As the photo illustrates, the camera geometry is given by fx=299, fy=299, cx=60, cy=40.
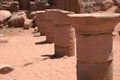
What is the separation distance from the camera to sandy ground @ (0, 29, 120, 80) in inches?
315

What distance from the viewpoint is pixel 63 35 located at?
10.0 metres

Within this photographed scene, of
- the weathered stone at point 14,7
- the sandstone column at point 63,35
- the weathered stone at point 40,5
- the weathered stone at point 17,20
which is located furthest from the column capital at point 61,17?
the weathered stone at point 14,7

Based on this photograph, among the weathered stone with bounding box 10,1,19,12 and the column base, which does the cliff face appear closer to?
the weathered stone with bounding box 10,1,19,12

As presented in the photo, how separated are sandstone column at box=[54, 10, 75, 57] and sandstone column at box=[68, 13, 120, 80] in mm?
4286

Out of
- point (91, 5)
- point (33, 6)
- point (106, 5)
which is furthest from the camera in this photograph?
point (33, 6)

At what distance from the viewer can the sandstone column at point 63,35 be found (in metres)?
9.93

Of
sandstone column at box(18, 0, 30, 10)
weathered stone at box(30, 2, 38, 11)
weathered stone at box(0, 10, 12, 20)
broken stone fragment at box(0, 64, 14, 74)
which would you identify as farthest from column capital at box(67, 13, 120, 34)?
sandstone column at box(18, 0, 30, 10)

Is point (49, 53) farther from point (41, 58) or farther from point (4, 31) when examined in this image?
point (4, 31)

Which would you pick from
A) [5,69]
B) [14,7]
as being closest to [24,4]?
[14,7]

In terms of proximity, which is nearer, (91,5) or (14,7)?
(91,5)

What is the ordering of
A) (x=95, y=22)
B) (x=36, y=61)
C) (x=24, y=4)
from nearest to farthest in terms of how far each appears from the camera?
(x=95, y=22) < (x=36, y=61) < (x=24, y=4)

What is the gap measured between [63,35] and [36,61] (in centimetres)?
125

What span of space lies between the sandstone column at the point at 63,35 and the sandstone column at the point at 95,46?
14.1 ft

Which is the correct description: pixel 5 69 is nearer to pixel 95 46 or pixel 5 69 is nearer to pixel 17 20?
pixel 95 46
